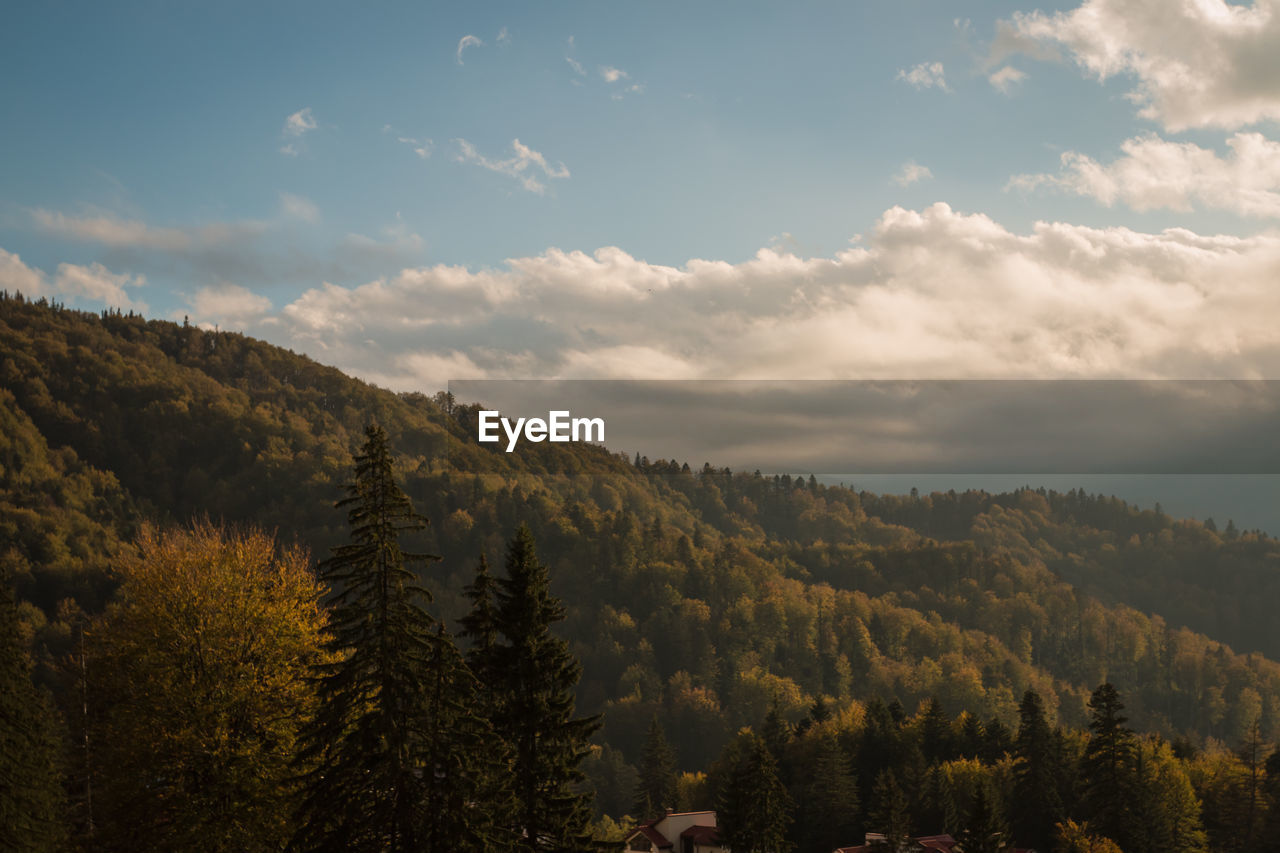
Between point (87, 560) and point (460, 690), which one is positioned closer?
point (460, 690)

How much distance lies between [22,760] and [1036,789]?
63.0 m

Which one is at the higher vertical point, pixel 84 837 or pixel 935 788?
pixel 84 837

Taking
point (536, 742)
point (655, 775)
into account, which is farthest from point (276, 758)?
point (655, 775)

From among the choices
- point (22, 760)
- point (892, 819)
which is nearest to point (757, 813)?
point (892, 819)

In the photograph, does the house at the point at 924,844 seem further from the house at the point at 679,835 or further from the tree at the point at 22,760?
the tree at the point at 22,760

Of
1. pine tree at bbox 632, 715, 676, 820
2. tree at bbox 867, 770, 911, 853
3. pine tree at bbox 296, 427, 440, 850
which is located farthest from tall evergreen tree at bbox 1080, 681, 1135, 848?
pine tree at bbox 296, 427, 440, 850

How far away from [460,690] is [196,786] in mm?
11164

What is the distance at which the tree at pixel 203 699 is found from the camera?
28.2m

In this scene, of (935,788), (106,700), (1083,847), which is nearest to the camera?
(106,700)

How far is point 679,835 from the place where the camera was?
83.7m

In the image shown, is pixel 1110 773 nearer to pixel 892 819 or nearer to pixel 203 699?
pixel 892 819

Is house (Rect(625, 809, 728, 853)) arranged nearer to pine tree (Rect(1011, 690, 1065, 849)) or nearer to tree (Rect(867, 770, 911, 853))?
tree (Rect(867, 770, 911, 853))

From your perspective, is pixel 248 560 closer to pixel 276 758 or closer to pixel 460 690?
pixel 276 758

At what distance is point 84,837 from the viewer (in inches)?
1270
